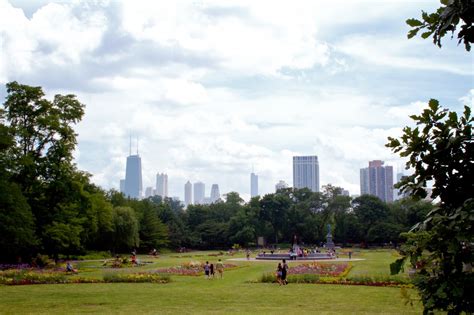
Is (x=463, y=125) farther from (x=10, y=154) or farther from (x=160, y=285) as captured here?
(x=10, y=154)

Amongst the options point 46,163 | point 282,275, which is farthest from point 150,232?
point 282,275

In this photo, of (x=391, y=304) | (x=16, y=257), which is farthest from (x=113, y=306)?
(x=16, y=257)

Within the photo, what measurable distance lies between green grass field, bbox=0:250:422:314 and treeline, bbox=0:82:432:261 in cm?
446

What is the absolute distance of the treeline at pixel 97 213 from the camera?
4134cm

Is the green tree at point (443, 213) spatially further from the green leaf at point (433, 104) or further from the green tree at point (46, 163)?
the green tree at point (46, 163)

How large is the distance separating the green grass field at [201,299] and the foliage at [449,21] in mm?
12555

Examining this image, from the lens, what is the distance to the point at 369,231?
81688mm

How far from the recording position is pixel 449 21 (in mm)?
A: 4367

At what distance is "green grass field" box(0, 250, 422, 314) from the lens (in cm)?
1847

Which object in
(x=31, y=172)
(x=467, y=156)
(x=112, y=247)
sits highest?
(x=31, y=172)

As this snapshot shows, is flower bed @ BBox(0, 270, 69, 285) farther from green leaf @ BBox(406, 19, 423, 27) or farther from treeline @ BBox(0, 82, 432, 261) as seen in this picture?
green leaf @ BBox(406, 19, 423, 27)

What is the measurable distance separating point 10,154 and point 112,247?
87.3ft

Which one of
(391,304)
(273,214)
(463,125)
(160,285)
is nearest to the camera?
(463,125)

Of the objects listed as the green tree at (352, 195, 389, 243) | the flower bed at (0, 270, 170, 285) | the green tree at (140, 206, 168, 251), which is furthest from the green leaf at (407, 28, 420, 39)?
the green tree at (352, 195, 389, 243)
